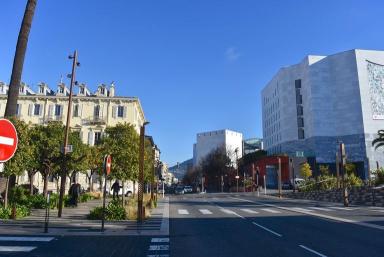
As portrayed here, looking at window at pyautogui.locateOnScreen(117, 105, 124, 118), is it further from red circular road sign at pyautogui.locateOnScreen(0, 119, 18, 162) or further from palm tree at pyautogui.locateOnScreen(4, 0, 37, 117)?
red circular road sign at pyautogui.locateOnScreen(0, 119, 18, 162)

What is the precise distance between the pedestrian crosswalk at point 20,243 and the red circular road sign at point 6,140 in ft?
15.0

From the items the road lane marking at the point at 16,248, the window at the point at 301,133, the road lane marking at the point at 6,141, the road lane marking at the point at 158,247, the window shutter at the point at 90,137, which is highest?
the window at the point at 301,133

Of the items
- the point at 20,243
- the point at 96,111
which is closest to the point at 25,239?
the point at 20,243

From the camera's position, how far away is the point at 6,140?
5.55 meters

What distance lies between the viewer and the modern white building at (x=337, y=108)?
87.6m

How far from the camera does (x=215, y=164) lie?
9625cm

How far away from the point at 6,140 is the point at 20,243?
5863 millimetres

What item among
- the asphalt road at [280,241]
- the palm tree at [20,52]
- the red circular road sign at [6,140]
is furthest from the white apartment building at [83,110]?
the red circular road sign at [6,140]

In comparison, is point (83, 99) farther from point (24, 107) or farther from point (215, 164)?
point (215, 164)

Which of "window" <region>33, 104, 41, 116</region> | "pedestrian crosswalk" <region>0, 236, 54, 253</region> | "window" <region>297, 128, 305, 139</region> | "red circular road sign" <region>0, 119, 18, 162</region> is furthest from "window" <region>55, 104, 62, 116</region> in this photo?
"red circular road sign" <region>0, 119, 18, 162</region>

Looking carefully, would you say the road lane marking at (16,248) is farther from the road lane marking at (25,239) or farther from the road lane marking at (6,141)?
the road lane marking at (6,141)

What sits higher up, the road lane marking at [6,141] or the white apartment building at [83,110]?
the white apartment building at [83,110]

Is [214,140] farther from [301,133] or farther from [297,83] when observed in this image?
[301,133]

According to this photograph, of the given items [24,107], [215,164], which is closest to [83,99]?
[24,107]
